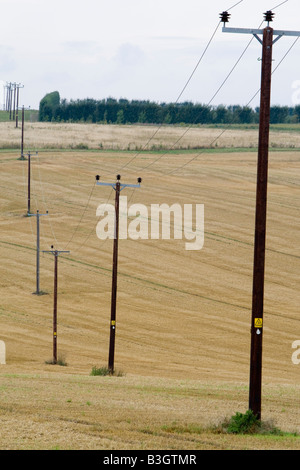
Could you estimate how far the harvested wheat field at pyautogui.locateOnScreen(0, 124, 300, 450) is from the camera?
1748cm

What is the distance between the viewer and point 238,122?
183625mm

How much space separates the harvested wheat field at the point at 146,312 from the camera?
17.5 meters

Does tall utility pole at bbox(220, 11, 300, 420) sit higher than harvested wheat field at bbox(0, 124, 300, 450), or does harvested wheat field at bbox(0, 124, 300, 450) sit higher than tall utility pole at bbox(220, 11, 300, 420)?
tall utility pole at bbox(220, 11, 300, 420)

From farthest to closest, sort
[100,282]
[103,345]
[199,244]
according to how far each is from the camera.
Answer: [199,244] < [100,282] < [103,345]

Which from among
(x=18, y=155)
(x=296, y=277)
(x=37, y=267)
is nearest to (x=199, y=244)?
(x=296, y=277)

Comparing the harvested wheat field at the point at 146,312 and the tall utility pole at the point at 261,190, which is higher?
the tall utility pole at the point at 261,190

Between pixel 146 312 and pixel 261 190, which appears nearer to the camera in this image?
pixel 261 190

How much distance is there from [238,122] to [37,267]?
453 ft

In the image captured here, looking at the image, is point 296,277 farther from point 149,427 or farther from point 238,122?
point 238,122

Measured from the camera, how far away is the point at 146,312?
151ft

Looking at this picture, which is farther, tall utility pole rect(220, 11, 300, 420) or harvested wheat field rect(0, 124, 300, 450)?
harvested wheat field rect(0, 124, 300, 450)

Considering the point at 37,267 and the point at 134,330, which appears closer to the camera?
the point at 134,330

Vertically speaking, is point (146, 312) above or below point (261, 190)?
below

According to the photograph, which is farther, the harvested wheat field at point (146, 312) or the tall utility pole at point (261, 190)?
the harvested wheat field at point (146, 312)
